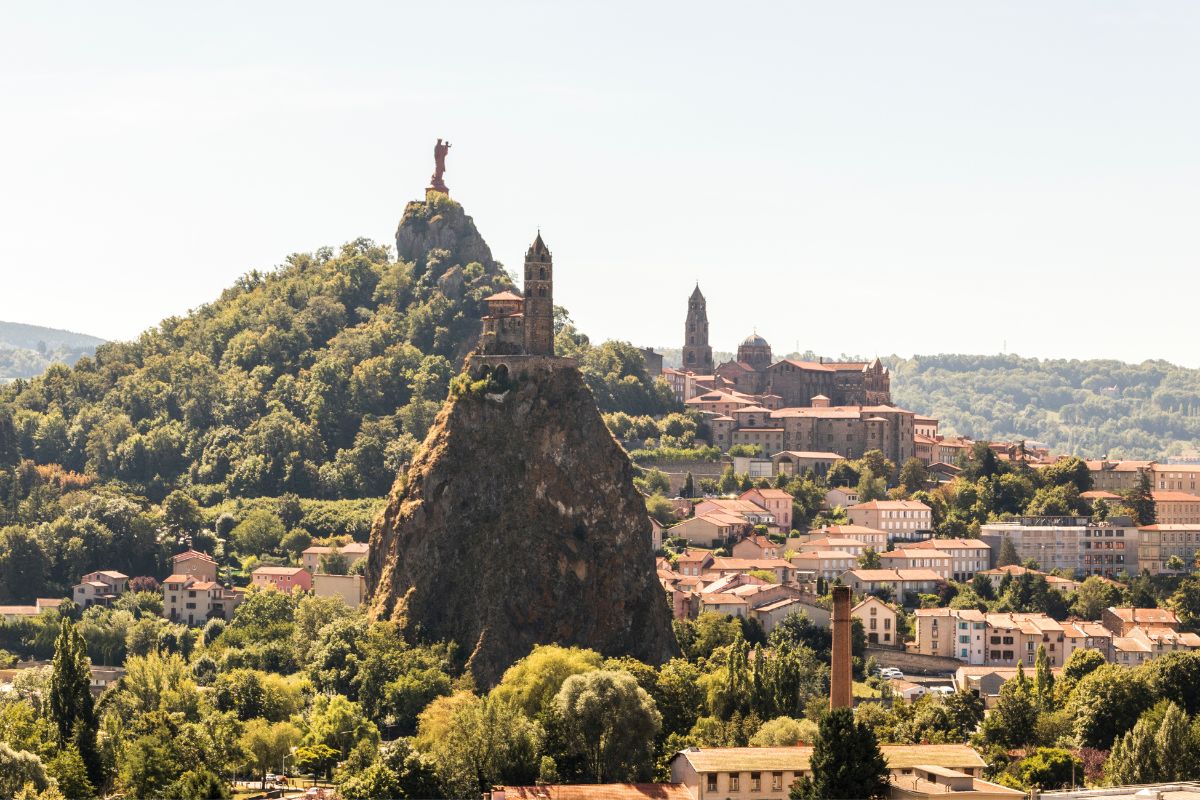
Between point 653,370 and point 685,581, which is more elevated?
point 653,370

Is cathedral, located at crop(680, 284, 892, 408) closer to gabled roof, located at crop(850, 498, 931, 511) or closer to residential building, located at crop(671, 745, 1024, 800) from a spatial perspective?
gabled roof, located at crop(850, 498, 931, 511)

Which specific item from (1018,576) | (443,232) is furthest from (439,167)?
(1018,576)

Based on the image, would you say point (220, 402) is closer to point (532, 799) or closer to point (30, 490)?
point (30, 490)

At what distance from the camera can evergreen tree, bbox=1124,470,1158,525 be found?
14638 cm

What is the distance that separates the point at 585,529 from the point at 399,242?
243 feet

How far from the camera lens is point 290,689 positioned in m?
103

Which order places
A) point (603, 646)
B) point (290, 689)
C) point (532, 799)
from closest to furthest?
point (532, 799) < point (290, 689) < point (603, 646)

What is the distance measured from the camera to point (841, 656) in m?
78.6

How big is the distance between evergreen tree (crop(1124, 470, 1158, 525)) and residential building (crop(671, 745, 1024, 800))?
69.6 m

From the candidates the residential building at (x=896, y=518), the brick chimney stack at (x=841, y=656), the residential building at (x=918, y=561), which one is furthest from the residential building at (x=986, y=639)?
the brick chimney stack at (x=841, y=656)

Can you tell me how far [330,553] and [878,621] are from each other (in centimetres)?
3207

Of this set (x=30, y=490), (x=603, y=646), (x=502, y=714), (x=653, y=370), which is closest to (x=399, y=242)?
(x=653, y=370)

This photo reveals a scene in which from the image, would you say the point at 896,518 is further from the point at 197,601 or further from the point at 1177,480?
the point at 197,601

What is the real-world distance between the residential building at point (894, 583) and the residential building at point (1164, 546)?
15011mm
